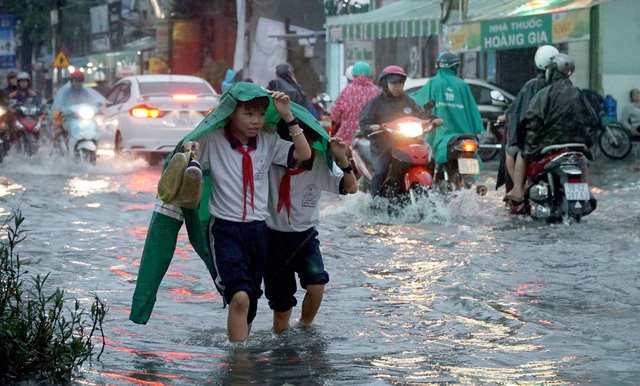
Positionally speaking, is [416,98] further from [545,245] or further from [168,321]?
[168,321]

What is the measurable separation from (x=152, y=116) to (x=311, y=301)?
1379 cm

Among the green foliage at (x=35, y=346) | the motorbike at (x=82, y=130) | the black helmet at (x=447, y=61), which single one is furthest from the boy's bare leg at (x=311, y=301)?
the motorbike at (x=82, y=130)

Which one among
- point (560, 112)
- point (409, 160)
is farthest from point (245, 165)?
point (409, 160)

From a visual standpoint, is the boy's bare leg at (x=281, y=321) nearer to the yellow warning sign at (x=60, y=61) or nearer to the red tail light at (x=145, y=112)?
the red tail light at (x=145, y=112)

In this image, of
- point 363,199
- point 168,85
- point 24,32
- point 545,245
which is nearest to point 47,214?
point 363,199

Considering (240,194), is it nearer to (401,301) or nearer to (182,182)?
(182,182)

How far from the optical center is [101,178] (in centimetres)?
1758

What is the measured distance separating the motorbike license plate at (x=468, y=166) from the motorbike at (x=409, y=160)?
31 cm

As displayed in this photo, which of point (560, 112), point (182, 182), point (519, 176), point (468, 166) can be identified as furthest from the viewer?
point (468, 166)

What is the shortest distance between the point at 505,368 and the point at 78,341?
1.91m

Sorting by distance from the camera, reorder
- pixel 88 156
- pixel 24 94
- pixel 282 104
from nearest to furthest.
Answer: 1. pixel 282 104
2. pixel 88 156
3. pixel 24 94

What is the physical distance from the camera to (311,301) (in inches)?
247

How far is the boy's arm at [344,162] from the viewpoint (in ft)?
19.3

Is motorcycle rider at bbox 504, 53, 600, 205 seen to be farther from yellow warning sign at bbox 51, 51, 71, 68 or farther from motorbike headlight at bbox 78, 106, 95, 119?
yellow warning sign at bbox 51, 51, 71, 68
